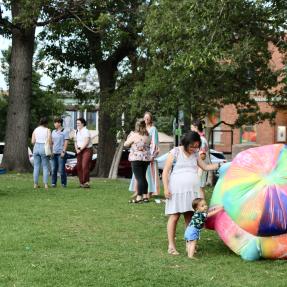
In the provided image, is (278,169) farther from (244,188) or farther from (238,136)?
(238,136)

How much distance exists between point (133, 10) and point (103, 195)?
35.2 feet

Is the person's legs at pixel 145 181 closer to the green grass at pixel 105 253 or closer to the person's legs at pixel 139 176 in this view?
the person's legs at pixel 139 176

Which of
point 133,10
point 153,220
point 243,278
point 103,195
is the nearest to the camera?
point 243,278

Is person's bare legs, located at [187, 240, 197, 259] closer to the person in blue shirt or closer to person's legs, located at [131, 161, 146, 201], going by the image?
the person in blue shirt

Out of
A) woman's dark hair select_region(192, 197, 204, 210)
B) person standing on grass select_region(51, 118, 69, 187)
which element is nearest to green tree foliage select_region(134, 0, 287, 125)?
person standing on grass select_region(51, 118, 69, 187)

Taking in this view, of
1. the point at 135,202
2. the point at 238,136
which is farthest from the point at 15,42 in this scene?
the point at 238,136

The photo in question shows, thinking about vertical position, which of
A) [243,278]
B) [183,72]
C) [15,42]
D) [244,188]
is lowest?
[243,278]

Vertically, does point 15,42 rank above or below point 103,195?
above

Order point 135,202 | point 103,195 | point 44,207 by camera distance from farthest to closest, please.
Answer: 1. point 103,195
2. point 135,202
3. point 44,207

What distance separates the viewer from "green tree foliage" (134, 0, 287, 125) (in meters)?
11.4

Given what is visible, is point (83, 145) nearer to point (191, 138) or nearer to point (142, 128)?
point (142, 128)

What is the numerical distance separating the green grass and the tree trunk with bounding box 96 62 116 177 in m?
13.6

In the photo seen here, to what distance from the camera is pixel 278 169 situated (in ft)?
23.8

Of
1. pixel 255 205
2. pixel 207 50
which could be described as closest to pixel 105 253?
pixel 255 205
